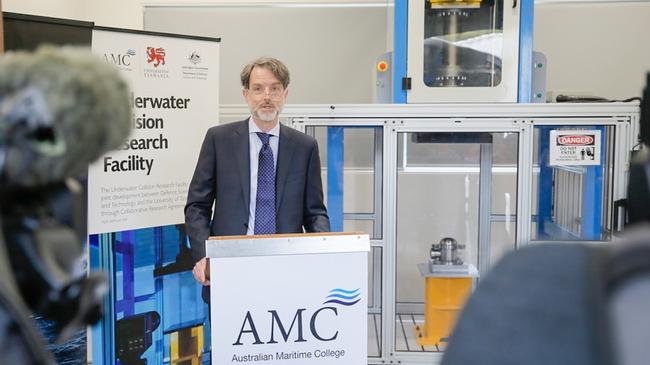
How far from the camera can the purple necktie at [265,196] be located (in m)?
2.46

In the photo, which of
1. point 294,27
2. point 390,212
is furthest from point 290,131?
point 294,27

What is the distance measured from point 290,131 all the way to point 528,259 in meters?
A: 2.10

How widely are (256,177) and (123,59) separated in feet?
2.87

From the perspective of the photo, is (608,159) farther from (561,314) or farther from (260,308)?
(561,314)

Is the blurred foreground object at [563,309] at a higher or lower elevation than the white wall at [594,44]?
lower

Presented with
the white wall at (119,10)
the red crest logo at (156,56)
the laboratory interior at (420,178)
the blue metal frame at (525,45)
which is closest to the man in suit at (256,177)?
the laboratory interior at (420,178)

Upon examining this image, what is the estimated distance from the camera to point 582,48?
422cm

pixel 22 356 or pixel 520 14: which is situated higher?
pixel 520 14

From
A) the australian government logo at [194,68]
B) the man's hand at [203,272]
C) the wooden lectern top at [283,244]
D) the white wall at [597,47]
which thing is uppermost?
the white wall at [597,47]

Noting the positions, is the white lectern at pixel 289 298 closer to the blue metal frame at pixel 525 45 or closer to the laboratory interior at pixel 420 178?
the laboratory interior at pixel 420 178

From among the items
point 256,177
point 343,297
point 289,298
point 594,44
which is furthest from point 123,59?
point 594,44

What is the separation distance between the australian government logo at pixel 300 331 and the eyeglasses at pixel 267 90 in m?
0.86

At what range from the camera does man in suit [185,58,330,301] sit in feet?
8.05

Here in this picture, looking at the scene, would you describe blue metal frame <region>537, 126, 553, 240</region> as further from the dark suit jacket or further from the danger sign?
the dark suit jacket
